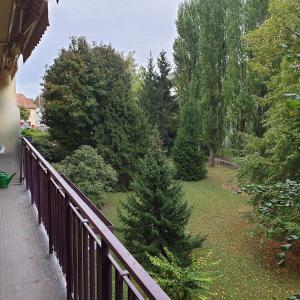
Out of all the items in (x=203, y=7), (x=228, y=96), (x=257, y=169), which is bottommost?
(x=257, y=169)

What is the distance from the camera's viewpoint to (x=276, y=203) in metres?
2.51

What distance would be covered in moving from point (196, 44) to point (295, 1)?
14.2 meters

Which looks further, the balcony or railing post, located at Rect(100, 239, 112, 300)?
railing post, located at Rect(100, 239, 112, 300)

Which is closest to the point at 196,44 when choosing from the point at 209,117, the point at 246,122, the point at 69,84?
the point at 209,117

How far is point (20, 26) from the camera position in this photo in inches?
172

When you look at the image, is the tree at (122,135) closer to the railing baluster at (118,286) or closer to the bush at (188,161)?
the bush at (188,161)

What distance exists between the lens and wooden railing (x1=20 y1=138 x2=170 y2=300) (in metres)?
1.06

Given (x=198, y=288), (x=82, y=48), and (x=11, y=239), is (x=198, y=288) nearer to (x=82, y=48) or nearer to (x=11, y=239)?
(x=11, y=239)

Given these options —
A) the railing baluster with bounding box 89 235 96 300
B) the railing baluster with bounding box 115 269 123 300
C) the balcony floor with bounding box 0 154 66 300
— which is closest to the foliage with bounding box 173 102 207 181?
the balcony floor with bounding box 0 154 66 300

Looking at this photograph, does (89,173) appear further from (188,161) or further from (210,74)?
(210,74)

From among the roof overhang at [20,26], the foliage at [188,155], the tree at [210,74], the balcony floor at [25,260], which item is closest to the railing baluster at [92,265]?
the balcony floor at [25,260]

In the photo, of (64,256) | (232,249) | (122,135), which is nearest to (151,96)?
(122,135)

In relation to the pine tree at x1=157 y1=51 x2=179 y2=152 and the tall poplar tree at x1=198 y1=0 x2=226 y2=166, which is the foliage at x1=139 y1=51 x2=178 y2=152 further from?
the tall poplar tree at x1=198 y1=0 x2=226 y2=166

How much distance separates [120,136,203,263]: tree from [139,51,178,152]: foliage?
59.1 ft
